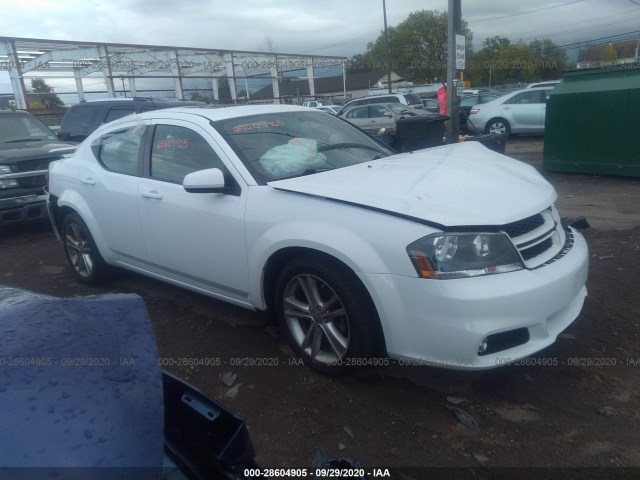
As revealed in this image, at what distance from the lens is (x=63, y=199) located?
16.3ft

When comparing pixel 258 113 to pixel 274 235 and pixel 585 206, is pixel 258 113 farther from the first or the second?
pixel 585 206

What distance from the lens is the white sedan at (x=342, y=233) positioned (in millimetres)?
2684

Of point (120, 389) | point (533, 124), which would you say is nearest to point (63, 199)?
point (120, 389)

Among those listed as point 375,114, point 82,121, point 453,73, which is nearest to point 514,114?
point 375,114

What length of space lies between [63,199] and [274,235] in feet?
9.11

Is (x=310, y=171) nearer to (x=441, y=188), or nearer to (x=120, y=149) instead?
(x=441, y=188)

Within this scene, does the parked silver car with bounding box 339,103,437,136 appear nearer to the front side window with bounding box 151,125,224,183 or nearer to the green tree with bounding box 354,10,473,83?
the front side window with bounding box 151,125,224,183

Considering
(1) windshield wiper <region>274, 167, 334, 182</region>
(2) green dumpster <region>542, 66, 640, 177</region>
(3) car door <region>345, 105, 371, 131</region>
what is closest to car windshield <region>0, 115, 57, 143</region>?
(1) windshield wiper <region>274, 167, 334, 182</region>

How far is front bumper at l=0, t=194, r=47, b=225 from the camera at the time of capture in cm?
689

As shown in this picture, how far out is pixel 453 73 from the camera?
32.5 ft

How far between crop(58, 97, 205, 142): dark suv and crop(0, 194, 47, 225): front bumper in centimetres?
210

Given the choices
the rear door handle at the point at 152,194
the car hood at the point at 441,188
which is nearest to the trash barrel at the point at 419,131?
the car hood at the point at 441,188

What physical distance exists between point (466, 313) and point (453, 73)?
826 cm

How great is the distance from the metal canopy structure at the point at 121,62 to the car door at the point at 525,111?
1245cm
